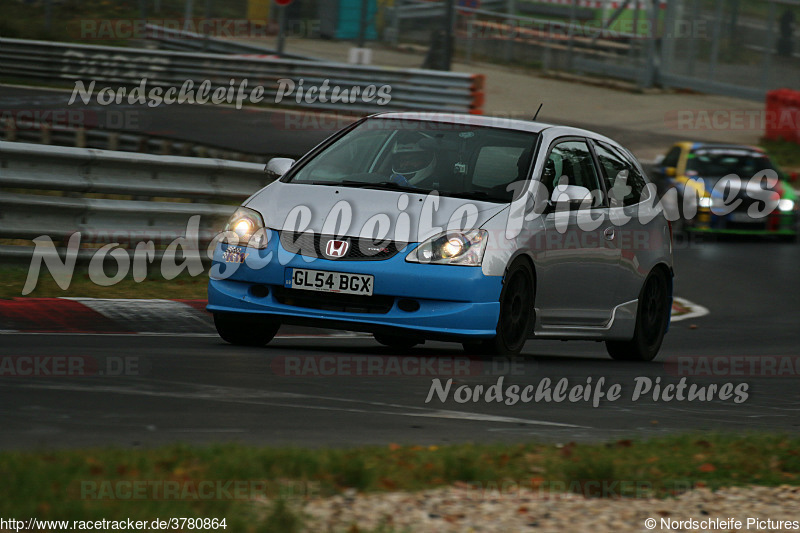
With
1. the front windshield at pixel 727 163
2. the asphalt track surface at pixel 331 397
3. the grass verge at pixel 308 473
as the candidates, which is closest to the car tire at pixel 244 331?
the asphalt track surface at pixel 331 397

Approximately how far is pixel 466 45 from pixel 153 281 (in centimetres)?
3107

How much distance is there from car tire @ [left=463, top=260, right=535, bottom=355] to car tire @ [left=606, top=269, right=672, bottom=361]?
1.83 meters

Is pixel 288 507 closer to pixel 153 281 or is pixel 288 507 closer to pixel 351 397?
pixel 351 397

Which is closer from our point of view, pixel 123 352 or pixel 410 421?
pixel 410 421

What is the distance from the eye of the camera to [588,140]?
A: 1004 centimetres

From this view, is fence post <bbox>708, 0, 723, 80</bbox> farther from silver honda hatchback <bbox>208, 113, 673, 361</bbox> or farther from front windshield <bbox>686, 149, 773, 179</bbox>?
silver honda hatchback <bbox>208, 113, 673, 361</bbox>

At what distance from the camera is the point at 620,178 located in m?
10.3

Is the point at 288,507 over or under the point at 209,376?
over

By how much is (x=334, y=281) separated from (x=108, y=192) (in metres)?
3.99

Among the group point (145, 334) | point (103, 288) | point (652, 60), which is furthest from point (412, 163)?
point (652, 60)

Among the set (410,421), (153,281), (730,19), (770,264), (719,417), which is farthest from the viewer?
(730,19)

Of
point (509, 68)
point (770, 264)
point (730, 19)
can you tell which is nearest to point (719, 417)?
point (770, 264)

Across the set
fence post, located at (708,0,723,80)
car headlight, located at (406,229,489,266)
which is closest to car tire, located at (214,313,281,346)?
car headlight, located at (406,229,489,266)

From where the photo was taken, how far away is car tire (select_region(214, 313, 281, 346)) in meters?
8.94
